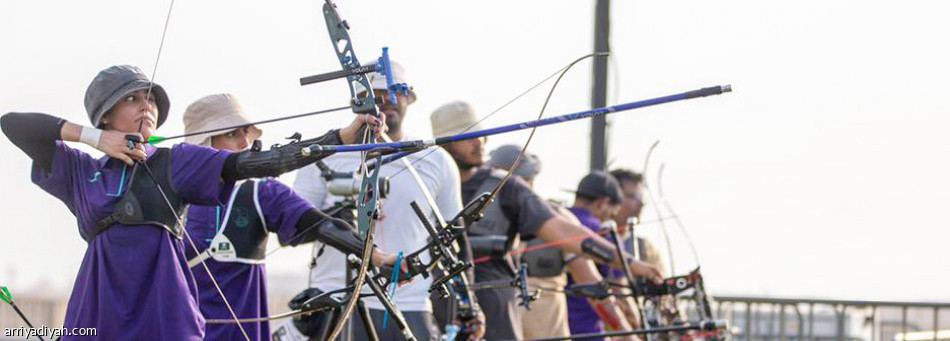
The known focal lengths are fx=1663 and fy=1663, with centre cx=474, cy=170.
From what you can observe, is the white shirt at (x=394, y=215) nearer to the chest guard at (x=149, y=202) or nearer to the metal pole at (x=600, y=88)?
the chest guard at (x=149, y=202)

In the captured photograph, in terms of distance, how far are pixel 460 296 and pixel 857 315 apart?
563 centimetres

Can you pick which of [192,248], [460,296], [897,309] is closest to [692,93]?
[192,248]

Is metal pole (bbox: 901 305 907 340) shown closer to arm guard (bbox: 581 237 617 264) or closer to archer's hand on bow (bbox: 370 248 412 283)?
arm guard (bbox: 581 237 617 264)

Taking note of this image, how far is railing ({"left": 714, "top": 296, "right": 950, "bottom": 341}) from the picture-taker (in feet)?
38.9

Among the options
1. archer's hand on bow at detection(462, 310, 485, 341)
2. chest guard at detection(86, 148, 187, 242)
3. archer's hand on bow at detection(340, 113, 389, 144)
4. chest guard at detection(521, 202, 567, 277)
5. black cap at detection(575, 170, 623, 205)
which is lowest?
Result: archer's hand on bow at detection(462, 310, 485, 341)

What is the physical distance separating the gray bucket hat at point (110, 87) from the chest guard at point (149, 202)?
24cm

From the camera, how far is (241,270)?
5.96m

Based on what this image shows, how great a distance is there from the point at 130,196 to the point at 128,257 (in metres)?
0.19

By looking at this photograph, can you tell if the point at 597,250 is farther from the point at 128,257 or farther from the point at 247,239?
the point at 128,257

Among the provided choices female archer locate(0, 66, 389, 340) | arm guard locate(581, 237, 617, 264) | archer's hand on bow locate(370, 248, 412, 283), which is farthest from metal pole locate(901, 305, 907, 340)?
female archer locate(0, 66, 389, 340)

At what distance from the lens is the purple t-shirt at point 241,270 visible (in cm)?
586

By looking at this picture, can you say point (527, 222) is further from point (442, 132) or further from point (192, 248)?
point (192, 248)

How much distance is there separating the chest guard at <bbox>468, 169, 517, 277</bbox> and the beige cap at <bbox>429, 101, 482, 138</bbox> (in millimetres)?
293

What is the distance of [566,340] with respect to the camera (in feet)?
25.0
